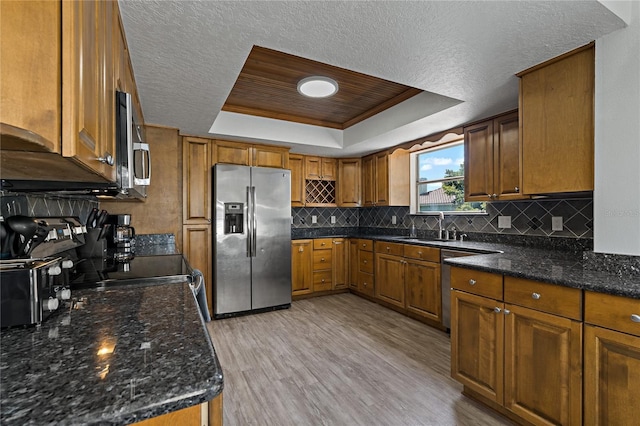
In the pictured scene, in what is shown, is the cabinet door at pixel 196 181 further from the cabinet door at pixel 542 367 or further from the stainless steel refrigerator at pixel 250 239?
the cabinet door at pixel 542 367

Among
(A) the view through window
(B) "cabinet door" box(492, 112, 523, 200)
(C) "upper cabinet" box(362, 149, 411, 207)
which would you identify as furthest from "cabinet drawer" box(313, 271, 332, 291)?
(B) "cabinet door" box(492, 112, 523, 200)

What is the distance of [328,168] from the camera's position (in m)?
4.90

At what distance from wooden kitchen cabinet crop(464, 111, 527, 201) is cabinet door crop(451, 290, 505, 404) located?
4.01 feet

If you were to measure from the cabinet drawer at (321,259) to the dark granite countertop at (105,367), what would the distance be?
11.3 ft

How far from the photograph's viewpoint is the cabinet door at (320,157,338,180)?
485 centimetres

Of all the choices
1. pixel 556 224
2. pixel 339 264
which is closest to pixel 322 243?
pixel 339 264

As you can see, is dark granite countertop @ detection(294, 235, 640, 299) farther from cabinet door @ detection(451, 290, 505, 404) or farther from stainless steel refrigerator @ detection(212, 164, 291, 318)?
stainless steel refrigerator @ detection(212, 164, 291, 318)

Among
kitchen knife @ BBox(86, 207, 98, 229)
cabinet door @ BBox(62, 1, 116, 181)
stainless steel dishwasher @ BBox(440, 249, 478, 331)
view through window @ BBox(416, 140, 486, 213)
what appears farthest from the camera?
view through window @ BBox(416, 140, 486, 213)

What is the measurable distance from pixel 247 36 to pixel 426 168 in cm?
326

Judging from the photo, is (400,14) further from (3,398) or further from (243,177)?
(243,177)

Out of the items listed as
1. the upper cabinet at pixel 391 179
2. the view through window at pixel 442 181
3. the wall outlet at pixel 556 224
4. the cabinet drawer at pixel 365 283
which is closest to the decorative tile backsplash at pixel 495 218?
the wall outlet at pixel 556 224

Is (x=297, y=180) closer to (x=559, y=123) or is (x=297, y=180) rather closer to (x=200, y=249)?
(x=200, y=249)

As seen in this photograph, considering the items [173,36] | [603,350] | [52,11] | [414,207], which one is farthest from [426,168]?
[52,11]

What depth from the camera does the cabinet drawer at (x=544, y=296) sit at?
1.45 metres
